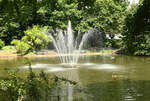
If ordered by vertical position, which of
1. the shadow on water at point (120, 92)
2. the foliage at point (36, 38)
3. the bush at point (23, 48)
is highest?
the foliage at point (36, 38)

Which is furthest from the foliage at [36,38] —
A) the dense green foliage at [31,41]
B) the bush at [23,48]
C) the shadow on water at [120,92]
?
the shadow on water at [120,92]

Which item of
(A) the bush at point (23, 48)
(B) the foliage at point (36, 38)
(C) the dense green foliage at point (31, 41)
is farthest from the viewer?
(B) the foliage at point (36, 38)

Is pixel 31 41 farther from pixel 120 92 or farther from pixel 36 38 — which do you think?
pixel 120 92

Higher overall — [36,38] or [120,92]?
[36,38]

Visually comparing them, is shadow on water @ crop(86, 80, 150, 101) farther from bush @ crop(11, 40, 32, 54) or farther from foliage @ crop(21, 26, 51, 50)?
foliage @ crop(21, 26, 51, 50)

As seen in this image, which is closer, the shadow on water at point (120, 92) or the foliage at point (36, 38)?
the shadow on water at point (120, 92)

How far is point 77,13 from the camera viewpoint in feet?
113

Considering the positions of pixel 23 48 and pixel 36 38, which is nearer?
pixel 23 48

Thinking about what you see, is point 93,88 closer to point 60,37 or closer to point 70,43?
point 70,43

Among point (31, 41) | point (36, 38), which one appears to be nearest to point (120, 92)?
point (36, 38)

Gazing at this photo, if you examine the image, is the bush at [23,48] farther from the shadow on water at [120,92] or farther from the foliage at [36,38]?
the shadow on water at [120,92]

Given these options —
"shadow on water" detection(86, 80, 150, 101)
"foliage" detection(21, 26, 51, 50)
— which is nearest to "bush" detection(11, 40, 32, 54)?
"foliage" detection(21, 26, 51, 50)

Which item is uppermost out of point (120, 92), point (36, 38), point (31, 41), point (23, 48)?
point (36, 38)

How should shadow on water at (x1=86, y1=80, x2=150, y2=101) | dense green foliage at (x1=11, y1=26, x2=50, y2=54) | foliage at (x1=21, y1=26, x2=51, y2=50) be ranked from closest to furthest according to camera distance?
shadow on water at (x1=86, y1=80, x2=150, y2=101) < dense green foliage at (x1=11, y1=26, x2=50, y2=54) < foliage at (x1=21, y1=26, x2=51, y2=50)
